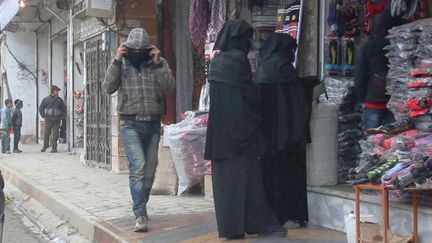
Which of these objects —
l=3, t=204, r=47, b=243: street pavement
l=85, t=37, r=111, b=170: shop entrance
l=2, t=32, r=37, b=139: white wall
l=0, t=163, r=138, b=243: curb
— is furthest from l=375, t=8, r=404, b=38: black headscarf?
l=2, t=32, r=37, b=139: white wall

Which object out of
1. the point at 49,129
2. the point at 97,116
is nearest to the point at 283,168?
the point at 97,116

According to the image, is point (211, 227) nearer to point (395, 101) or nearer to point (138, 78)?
point (138, 78)

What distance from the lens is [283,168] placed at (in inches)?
232

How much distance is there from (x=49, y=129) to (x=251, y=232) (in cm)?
1323

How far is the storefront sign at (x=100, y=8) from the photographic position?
1076cm

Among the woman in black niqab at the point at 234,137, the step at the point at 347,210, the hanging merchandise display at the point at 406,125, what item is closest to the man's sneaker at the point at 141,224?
the woman in black niqab at the point at 234,137

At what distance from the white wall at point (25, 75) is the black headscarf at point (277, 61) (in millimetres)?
17868

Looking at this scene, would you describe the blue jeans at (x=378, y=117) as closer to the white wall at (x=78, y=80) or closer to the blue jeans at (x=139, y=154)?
the blue jeans at (x=139, y=154)

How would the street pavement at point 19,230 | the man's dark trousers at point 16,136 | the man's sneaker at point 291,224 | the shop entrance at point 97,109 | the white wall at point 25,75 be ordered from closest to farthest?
the man's sneaker at point 291,224 < the street pavement at point 19,230 < the shop entrance at point 97,109 < the man's dark trousers at point 16,136 < the white wall at point 25,75

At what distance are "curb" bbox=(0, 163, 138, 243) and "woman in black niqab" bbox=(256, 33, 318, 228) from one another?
1.45 m

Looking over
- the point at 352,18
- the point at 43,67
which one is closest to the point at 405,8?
the point at 352,18

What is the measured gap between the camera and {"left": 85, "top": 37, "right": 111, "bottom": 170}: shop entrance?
12.1 meters

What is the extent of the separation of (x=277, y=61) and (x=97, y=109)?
24.4 feet

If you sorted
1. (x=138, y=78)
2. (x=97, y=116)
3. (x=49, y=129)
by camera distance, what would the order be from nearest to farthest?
1. (x=138, y=78)
2. (x=97, y=116)
3. (x=49, y=129)
